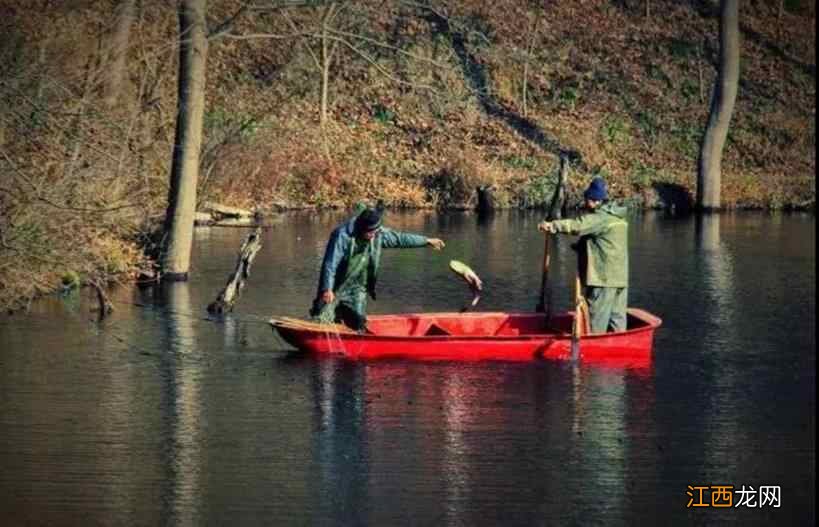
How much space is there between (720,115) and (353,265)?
81.8ft

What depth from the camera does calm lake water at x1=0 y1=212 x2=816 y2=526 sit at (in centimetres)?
1359

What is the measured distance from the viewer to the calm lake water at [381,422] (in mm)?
13594

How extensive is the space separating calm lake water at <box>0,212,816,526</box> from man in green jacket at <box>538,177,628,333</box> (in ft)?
2.80

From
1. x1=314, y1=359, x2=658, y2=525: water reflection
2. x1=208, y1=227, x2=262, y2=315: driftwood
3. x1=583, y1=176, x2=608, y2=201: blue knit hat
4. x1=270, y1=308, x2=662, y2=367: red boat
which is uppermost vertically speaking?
x1=583, y1=176, x2=608, y2=201: blue knit hat

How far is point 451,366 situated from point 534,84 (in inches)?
1240

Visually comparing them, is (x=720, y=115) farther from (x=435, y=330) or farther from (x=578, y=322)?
(x=578, y=322)

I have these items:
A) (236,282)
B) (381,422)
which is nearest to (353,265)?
(381,422)

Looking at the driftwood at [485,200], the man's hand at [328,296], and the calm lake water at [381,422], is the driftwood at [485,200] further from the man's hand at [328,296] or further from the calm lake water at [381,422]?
the man's hand at [328,296]

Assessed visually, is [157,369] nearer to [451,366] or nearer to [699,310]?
[451,366]

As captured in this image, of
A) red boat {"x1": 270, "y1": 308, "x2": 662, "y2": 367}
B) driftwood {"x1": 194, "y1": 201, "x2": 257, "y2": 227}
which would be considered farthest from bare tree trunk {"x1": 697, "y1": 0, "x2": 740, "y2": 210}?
red boat {"x1": 270, "y1": 308, "x2": 662, "y2": 367}

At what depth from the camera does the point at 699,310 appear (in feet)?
81.4

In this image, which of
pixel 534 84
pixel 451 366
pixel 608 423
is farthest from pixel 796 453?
pixel 534 84

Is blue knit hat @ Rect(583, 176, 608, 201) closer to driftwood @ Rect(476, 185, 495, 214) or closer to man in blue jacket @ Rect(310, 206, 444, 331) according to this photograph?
man in blue jacket @ Rect(310, 206, 444, 331)

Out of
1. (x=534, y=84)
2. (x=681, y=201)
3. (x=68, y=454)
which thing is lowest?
(x=68, y=454)
